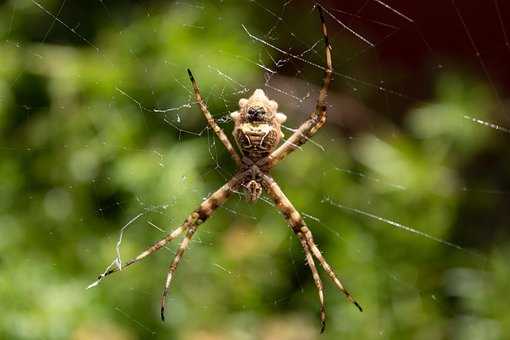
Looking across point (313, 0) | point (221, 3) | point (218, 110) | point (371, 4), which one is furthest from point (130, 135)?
point (371, 4)

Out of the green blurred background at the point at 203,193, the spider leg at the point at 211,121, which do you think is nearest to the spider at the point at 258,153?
the spider leg at the point at 211,121

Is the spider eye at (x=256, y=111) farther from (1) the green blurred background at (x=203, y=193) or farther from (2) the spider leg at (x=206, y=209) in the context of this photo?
(1) the green blurred background at (x=203, y=193)

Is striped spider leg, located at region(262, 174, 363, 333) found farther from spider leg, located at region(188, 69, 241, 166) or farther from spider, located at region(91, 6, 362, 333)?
spider leg, located at region(188, 69, 241, 166)

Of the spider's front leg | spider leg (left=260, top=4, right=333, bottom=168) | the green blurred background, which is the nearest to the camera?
spider leg (left=260, top=4, right=333, bottom=168)

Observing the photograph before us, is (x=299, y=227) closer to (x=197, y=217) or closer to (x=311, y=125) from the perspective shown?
(x=197, y=217)

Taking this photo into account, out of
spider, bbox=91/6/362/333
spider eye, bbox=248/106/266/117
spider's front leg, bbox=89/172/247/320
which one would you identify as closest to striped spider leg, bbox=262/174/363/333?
spider, bbox=91/6/362/333

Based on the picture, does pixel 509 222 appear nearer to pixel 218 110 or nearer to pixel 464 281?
pixel 464 281
